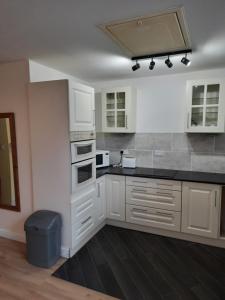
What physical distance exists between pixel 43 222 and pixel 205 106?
8.58ft

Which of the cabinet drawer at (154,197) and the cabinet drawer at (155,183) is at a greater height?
the cabinet drawer at (155,183)

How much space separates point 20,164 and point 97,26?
195 centimetres

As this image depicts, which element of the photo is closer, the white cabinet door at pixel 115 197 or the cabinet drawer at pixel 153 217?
the cabinet drawer at pixel 153 217

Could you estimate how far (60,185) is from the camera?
2.50m

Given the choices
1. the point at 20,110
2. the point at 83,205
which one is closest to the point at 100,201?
the point at 83,205

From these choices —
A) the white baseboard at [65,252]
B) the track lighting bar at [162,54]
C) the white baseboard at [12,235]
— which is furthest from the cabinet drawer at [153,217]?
the track lighting bar at [162,54]

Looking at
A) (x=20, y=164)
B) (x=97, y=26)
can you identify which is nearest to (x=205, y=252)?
(x=20, y=164)

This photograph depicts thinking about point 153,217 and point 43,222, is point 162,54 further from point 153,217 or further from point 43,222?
point 43,222

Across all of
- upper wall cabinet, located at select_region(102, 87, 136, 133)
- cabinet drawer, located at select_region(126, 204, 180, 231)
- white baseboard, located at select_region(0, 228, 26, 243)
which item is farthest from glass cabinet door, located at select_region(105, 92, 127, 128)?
white baseboard, located at select_region(0, 228, 26, 243)

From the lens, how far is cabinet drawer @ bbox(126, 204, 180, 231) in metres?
2.95

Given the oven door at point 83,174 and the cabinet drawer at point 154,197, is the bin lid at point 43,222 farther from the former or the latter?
the cabinet drawer at point 154,197

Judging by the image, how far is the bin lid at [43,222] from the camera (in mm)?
2301

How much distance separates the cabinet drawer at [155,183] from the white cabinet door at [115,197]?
5.9 inches

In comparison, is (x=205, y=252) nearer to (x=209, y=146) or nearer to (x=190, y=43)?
(x=209, y=146)
